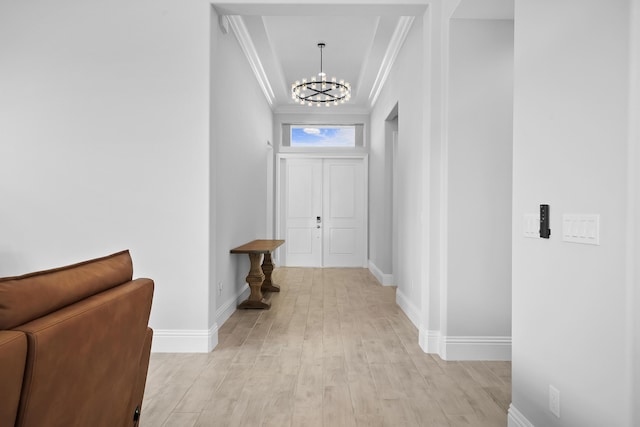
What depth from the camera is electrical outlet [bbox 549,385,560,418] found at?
1.67 m

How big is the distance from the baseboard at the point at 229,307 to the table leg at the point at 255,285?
13 centimetres

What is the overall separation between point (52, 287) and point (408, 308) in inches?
147

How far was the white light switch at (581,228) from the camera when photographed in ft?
4.71

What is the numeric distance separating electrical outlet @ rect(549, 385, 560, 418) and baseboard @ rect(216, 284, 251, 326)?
9.50ft

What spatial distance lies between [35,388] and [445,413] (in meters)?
2.01

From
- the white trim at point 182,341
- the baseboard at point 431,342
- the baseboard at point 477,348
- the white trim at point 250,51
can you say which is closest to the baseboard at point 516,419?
the baseboard at point 477,348

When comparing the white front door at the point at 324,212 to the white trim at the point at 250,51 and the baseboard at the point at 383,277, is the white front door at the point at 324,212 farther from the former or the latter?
the white trim at the point at 250,51

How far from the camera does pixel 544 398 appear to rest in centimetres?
178

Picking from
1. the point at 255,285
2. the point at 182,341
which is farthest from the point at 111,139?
the point at 255,285

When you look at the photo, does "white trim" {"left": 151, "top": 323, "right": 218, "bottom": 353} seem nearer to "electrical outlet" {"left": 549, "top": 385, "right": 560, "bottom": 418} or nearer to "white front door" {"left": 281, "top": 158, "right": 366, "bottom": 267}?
"electrical outlet" {"left": 549, "top": 385, "right": 560, "bottom": 418}

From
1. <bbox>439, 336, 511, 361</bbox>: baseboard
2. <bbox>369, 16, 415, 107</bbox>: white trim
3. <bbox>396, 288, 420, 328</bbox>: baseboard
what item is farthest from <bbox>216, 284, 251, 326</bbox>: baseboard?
<bbox>369, 16, 415, 107</bbox>: white trim

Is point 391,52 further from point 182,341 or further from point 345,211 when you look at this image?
point 182,341

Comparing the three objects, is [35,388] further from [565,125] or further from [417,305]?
[417,305]

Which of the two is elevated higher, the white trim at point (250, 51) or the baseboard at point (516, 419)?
the white trim at point (250, 51)
